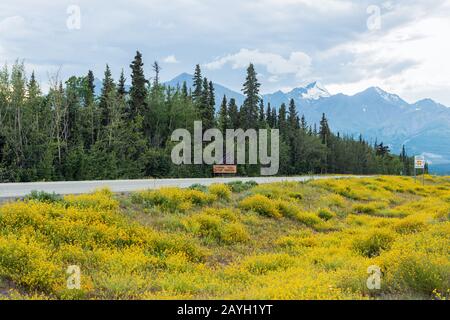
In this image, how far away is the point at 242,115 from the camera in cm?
7375

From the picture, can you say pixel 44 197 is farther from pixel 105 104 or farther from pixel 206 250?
pixel 105 104

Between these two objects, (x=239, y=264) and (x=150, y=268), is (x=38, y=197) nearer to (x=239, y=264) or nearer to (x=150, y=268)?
(x=150, y=268)

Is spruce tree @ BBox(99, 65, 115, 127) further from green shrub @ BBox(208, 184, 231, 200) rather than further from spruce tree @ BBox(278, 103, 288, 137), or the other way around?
spruce tree @ BBox(278, 103, 288, 137)

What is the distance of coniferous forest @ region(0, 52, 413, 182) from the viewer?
37.6 metres

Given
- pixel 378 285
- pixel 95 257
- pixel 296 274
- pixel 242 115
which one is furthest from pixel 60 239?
pixel 242 115

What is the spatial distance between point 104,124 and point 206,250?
4163cm

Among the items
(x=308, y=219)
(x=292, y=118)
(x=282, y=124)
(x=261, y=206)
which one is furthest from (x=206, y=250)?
(x=292, y=118)

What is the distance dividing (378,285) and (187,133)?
52889 millimetres

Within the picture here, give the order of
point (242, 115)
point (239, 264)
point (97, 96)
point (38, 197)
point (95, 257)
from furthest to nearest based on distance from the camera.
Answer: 1. point (242, 115)
2. point (97, 96)
3. point (38, 197)
4. point (239, 264)
5. point (95, 257)

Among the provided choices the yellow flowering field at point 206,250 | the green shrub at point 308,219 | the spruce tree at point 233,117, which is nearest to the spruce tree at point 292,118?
the spruce tree at point 233,117

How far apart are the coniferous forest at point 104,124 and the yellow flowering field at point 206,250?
A: 24539 mm

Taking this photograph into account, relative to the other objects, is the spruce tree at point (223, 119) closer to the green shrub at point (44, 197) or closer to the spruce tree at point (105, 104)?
the spruce tree at point (105, 104)

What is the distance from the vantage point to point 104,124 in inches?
2010

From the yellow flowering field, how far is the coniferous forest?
2454 cm
